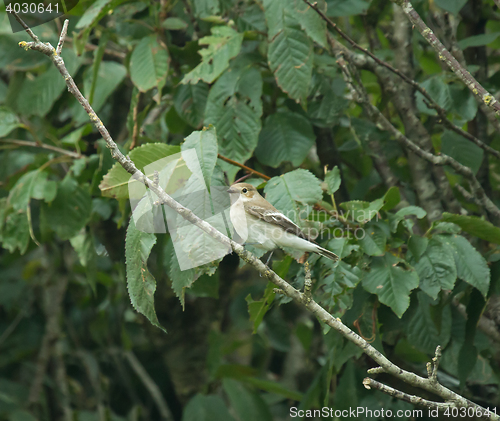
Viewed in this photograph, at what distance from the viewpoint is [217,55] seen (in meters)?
2.91

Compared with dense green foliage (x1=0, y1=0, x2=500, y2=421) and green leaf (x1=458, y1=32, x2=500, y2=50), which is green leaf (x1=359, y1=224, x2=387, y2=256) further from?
green leaf (x1=458, y1=32, x2=500, y2=50)

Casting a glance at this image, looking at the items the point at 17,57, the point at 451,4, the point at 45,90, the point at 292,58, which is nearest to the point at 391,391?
the point at 292,58

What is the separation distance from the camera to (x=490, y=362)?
3.40 metres

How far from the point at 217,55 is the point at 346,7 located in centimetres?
91

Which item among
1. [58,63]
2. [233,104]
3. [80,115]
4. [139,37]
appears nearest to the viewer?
[58,63]

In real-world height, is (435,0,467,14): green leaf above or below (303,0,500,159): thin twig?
above

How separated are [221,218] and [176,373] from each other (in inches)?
110

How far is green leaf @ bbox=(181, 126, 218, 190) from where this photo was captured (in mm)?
2090

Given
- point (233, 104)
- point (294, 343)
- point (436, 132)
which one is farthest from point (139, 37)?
point (294, 343)

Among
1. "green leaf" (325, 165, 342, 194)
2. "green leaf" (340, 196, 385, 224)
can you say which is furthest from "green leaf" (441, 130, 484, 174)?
"green leaf" (325, 165, 342, 194)

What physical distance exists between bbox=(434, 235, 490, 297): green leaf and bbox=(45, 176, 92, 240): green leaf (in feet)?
7.21

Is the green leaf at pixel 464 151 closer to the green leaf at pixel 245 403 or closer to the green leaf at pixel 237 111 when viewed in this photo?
the green leaf at pixel 237 111

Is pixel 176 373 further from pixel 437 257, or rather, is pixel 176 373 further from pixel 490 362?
pixel 437 257

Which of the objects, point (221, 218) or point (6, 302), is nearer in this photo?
point (221, 218)
